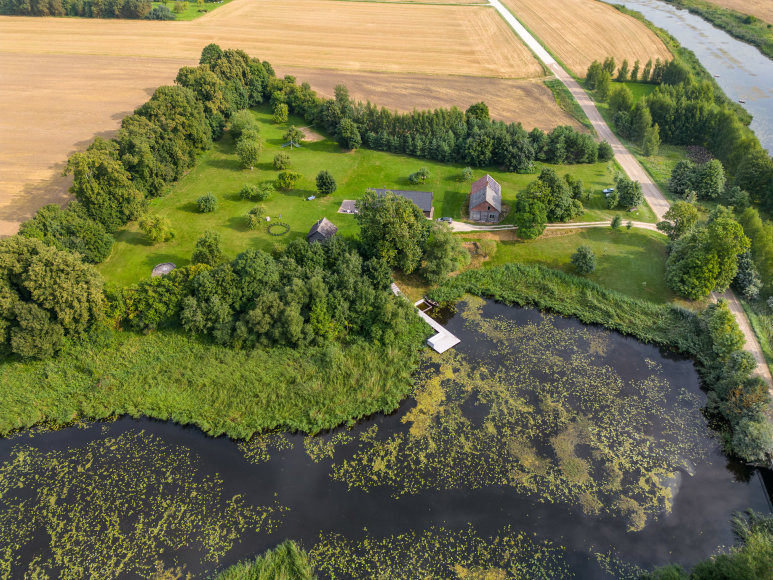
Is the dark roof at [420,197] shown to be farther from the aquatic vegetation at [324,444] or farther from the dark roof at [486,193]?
the aquatic vegetation at [324,444]

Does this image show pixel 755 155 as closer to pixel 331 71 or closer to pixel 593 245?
pixel 593 245

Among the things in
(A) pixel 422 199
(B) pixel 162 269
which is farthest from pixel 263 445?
(A) pixel 422 199

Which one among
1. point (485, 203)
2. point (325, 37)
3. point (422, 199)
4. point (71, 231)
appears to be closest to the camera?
point (71, 231)

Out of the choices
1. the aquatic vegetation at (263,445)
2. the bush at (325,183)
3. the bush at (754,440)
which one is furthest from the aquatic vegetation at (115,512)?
the bush at (325,183)

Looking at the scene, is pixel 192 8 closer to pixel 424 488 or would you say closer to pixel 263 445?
pixel 263 445

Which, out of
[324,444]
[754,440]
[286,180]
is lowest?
[324,444]

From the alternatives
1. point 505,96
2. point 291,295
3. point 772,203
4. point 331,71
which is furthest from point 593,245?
point 331,71

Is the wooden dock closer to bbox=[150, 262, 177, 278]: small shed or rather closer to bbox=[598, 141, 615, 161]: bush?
bbox=[150, 262, 177, 278]: small shed
